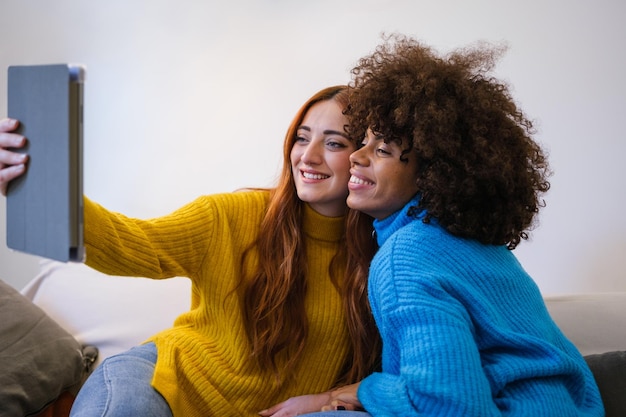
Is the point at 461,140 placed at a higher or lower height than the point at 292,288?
higher

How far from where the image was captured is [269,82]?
2.29 m

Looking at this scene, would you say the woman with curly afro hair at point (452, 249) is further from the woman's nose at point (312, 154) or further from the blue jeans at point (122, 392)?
the blue jeans at point (122, 392)

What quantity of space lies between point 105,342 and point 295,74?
41.5 inches

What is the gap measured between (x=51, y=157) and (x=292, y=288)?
2.30 feet

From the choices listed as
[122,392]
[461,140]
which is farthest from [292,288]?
[461,140]

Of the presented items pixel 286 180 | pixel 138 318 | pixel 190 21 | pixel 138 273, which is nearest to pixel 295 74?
pixel 190 21

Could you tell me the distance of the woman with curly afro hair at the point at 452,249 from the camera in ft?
3.48

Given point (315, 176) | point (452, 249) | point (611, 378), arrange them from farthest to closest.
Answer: point (315, 176), point (611, 378), point (452, 249)

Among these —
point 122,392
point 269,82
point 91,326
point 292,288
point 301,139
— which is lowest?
point 91,326

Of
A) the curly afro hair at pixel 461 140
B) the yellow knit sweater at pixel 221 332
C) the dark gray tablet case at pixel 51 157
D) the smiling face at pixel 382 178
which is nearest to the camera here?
the dark gray tablet case at pixel 51 157

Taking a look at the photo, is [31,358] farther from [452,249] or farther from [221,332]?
[452,249]

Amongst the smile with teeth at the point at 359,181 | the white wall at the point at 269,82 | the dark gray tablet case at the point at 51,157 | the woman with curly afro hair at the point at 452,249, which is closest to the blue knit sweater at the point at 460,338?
the woman with curly afro hair at the point at 452,249

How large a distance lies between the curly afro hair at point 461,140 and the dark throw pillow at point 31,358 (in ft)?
3.47

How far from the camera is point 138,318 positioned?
192 centimetres
